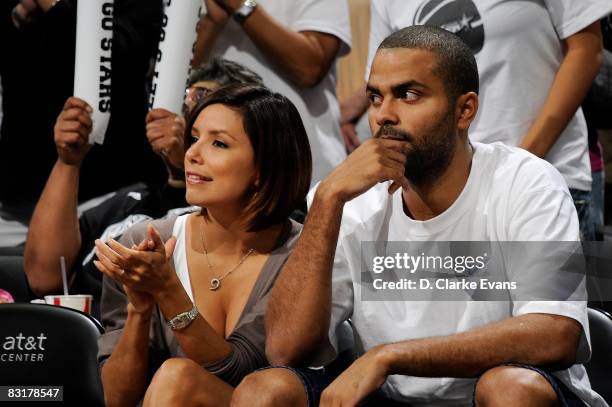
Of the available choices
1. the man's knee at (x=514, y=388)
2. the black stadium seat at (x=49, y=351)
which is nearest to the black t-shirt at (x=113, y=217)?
the black stadium seat at (x=49, y=351)

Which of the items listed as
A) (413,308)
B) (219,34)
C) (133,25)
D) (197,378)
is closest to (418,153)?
(413,308)

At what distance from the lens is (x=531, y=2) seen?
2.60 meters

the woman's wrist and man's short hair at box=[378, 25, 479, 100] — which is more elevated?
man's short hair at box=[378, 25, 479, 100]

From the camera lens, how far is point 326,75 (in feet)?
9.87

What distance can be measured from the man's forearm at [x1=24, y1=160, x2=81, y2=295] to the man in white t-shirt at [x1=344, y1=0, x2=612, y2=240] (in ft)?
3.88

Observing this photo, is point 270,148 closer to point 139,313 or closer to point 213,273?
point 213,273

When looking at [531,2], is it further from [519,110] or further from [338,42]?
[338,42]

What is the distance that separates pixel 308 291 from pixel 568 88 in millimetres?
1033

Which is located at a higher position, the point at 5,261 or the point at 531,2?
the point at 531,2

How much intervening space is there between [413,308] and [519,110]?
822 millimetres

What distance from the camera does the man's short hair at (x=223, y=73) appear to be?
2828mm

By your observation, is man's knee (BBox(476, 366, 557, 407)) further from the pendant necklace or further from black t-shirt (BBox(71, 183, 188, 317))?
black t-shirt (BBox(71, 183, 188, 317))

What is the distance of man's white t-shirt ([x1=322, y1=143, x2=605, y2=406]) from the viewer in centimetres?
193

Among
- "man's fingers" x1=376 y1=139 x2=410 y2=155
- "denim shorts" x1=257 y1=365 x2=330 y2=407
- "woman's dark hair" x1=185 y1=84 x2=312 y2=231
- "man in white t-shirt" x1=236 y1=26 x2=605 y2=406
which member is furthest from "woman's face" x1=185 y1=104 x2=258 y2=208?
"denim shorts" x1=257 y1=365 x2=330 y2=407
